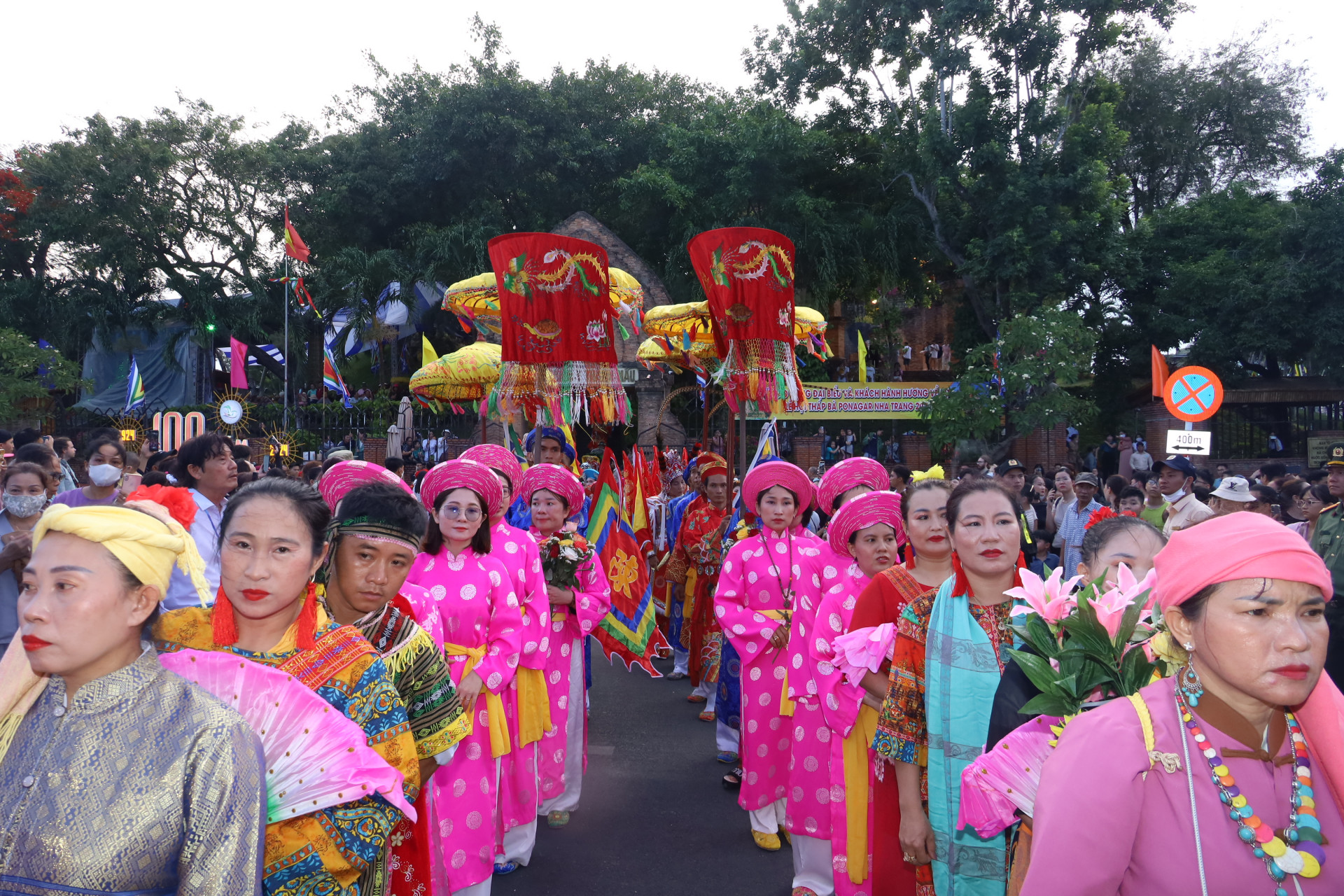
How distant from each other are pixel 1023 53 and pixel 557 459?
18.0m

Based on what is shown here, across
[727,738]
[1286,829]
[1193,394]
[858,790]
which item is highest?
[1193,394]

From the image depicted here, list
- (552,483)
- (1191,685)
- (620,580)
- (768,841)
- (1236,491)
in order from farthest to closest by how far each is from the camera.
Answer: (1236,491)
(620,580)
(552,483)
(768,841)
(1191,685)

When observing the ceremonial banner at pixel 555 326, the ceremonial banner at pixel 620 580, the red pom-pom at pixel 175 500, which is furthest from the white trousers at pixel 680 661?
the red pom-pom at pixel 175 500

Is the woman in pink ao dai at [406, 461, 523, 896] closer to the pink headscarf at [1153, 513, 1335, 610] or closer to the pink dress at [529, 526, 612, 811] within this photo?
the pink dress at [529, 526, 612, 811]

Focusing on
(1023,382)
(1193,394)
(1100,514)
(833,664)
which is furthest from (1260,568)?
(1023,382)

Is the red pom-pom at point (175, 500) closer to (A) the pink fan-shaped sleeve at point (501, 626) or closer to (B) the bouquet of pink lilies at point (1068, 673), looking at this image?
(A) the pink fan-shaped sleeve at point (501, 626)

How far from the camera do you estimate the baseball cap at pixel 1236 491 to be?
6570 millimetres

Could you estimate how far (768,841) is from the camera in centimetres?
448

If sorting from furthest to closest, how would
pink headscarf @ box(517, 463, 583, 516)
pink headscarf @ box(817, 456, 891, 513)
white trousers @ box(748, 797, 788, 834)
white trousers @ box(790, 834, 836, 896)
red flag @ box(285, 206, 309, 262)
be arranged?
→ red flag @ box(285, 206, 309, 262) < pink headscarf @ box(517, 463, 583, 516) < white trousers @ box(748, 797, 788, 834) < pink headscarf @ box(817, 456, 891, 513) < white trousers @ box(790, 834, 836, 896)

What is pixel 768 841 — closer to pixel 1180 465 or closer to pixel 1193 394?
pixel 1180 465

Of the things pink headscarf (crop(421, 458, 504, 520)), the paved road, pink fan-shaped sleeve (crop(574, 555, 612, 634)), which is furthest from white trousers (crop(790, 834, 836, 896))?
pink headscarf (crop(421, 458, 504, 520))

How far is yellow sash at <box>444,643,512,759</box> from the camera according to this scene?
357 centimetres

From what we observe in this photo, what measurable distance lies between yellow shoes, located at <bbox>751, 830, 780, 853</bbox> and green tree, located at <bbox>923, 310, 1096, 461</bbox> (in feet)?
43.7

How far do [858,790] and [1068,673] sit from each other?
182 centimetres
